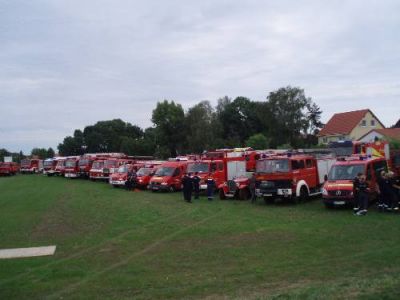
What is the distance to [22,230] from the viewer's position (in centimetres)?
1608

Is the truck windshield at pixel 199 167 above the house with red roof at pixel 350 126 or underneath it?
underneath

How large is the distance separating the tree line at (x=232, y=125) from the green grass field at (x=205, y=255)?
52620 millimetres

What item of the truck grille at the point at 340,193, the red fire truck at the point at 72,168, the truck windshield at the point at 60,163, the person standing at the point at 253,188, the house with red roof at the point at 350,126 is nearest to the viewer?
the truck grille at the point at 340,193

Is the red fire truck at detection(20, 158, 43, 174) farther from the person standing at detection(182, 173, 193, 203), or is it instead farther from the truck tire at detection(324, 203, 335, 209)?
the truck tire at detection(324, 203, 335, 209)

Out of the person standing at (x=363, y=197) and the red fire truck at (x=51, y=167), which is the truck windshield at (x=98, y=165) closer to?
the red fire truck at (x=51, y=167)

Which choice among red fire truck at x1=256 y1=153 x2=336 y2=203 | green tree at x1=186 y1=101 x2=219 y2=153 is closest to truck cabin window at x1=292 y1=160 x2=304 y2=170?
red fire truck at x1=256 y1=153 x2=336 y2=203

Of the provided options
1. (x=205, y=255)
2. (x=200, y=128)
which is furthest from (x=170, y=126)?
(x=205, y=255)

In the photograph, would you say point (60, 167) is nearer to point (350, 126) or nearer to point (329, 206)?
point (329, 206)

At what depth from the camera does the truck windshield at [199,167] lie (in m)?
29.7

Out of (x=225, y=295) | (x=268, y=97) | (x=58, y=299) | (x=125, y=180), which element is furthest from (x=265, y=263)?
(x=268, y=97)

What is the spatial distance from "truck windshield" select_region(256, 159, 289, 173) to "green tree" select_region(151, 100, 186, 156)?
61.2m

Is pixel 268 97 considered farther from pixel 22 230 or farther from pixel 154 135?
pixel 22 230

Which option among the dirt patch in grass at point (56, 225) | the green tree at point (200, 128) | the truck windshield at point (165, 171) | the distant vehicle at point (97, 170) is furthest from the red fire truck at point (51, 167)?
the dirt patch in grass at point (56, 225)

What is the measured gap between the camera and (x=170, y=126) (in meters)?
85.9
